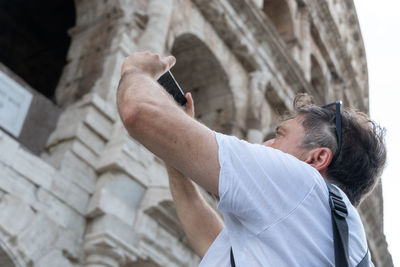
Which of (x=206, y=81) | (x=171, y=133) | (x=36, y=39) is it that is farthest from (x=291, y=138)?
(x=36, y=39)

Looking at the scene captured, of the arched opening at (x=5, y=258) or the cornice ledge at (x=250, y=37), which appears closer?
the arched opening at (x=5, y=258)

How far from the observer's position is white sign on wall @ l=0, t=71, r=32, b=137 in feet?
16.8

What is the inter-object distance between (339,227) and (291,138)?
1.61ft

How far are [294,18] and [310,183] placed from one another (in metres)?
12.5

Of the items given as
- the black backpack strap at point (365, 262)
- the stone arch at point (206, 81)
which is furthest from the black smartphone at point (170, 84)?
the stone arch at point (206, 81)

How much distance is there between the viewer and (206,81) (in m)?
9.02

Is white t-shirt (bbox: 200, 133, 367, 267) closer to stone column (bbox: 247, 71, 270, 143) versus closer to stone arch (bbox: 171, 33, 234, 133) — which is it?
stone column (bbox: 247, 71, 270, 143)

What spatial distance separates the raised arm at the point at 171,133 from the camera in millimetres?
1368

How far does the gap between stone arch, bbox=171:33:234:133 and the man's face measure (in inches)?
260

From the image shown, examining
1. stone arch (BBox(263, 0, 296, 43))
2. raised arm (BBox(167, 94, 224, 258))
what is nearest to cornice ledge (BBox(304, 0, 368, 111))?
stone arch (BBox(263, 0, 296, 43))

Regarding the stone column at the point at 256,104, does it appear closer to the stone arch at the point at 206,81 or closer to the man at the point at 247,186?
the stone arch at the point at 206,81

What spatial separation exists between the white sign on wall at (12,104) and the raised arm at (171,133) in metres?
3.94

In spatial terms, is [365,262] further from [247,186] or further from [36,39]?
[36,39]

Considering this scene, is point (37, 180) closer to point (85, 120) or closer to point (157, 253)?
point (85, 120)
